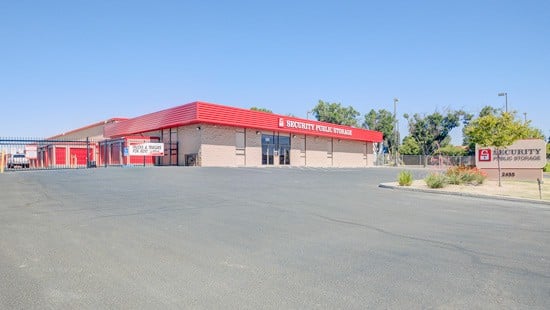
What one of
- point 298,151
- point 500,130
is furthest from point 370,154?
point 500,130

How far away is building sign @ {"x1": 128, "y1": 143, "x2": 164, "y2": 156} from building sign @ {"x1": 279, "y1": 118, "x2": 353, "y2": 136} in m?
11.7

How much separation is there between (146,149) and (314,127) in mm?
18129

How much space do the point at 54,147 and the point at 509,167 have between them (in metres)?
42.1

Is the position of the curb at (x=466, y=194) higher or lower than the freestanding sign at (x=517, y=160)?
lower

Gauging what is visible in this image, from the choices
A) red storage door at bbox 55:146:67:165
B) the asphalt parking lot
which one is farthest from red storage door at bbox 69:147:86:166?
the asphalt parking lot

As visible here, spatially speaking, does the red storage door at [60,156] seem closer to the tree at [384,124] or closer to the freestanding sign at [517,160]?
the freestanding sign at [517,160]

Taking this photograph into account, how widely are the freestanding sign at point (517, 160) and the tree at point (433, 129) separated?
4686 centimetres

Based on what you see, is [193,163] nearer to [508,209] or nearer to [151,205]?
[151,205]

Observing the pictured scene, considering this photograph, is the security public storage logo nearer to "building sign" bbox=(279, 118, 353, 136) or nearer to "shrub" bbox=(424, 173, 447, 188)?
"shrub" bbox=(424, 173, 447, 188)

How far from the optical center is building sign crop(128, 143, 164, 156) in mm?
28328

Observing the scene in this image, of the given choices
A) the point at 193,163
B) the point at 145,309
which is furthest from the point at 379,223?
the point at 193,163

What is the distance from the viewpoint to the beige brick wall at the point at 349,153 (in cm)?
4352

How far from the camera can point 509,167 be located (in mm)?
20969

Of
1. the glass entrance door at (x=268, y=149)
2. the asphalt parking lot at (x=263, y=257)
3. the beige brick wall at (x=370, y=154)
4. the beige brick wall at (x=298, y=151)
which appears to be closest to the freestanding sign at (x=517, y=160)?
the asphalt parking lot at (x=263, y=257)
